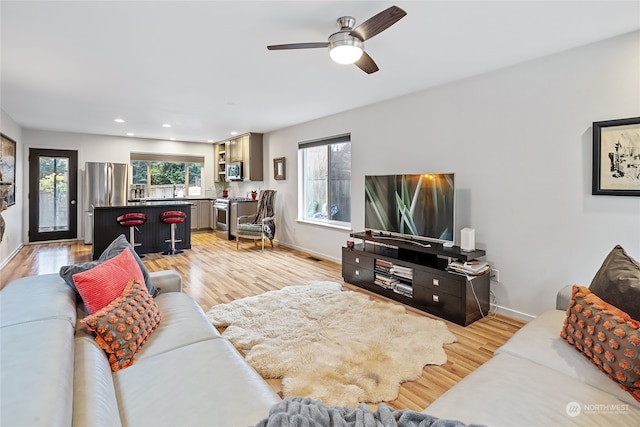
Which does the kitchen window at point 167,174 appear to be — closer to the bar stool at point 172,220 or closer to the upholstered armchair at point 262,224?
the bar stool at point 172,220

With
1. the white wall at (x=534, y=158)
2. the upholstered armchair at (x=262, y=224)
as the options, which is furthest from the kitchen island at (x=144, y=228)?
the white wall at (x=534, y=158)

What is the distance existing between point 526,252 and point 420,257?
1002 mm

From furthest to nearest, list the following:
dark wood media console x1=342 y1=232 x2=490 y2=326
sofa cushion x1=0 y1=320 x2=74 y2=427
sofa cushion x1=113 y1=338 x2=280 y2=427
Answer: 1. dark wood media console x1=342 y1=232 x2=490 y2=326
2. sofa cushion x1=113 y1=338 x2=280 y2=427
3. sofa cushion x1=0 y1=320 x2=74 y2=427

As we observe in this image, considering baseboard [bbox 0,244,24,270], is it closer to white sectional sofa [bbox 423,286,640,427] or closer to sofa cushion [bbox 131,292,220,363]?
sofa cushion [bbox 131,292,220,363]

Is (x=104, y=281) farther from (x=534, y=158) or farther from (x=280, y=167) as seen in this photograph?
(x=280, y=167)

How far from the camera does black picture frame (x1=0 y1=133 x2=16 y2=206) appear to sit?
4781mm

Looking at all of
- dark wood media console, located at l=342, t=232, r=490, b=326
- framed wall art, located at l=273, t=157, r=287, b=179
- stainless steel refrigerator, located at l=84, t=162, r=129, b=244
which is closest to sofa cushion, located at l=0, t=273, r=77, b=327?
dark wood media console, located at l=342, t=232, r=490, b=326

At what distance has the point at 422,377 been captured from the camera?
217 centimetres

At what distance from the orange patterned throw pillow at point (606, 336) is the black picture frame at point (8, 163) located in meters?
6.48

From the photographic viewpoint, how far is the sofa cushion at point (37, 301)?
1475 millimetres

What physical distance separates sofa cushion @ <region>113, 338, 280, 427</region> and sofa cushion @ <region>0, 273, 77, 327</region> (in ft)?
1.45

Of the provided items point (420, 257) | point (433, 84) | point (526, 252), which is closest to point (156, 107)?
point (433, 84)

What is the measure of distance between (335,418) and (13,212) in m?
7.20

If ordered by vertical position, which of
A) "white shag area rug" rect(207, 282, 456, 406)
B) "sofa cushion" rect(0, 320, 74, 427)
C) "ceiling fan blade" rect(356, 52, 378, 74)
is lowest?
"white shag area rug" rect(207, 282, 456, 406)
